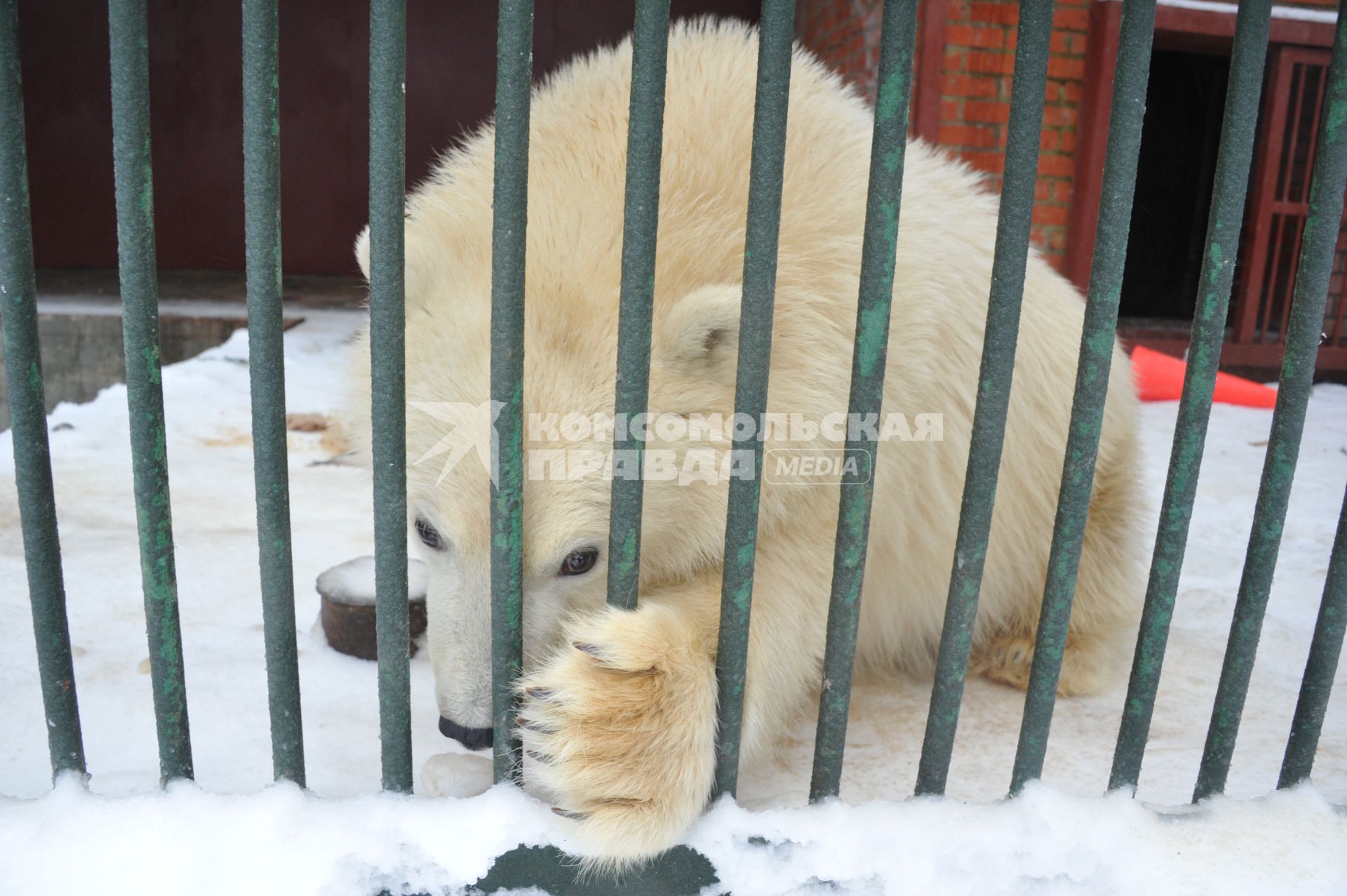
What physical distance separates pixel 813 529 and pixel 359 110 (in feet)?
33.5

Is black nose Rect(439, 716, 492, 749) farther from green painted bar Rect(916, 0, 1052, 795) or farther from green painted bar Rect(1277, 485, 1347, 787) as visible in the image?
green painted bar Rect(1277, 485, 1347, 787)

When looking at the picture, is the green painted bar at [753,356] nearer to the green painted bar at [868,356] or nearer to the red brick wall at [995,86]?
the green painted bar at [868,356]

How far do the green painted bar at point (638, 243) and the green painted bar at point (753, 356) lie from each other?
0.13 meters

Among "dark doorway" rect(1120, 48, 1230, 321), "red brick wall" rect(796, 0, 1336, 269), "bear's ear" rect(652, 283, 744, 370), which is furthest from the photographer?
"dark doorway" rect(1120, 48, 1230, 321)

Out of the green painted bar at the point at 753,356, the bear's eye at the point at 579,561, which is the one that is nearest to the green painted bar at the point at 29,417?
the bear's eye at the point at 579,561

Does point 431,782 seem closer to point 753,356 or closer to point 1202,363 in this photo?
point 753,356

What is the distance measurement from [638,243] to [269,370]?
0.52 metres

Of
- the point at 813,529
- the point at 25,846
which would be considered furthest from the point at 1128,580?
the point at 25,846

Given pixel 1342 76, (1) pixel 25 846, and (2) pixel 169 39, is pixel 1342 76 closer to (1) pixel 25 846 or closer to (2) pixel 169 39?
(1) pixel 25 846

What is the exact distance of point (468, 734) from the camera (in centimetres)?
159

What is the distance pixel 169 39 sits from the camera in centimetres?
1012

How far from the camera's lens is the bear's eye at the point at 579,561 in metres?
1.66

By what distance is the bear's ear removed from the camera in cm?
156

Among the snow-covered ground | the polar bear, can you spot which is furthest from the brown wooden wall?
the polar bear
